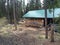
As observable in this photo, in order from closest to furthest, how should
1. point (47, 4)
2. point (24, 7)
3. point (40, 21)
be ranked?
point (47, 4) < point (40, 21) < point (24, 7)

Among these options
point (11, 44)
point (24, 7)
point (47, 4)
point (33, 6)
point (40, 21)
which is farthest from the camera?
point (24, 7)

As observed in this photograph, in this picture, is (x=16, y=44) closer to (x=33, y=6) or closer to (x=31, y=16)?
(x=31, y=16)

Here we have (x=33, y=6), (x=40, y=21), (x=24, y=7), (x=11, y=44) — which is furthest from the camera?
(x=24, y=7)

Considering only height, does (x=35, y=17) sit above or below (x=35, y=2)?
below

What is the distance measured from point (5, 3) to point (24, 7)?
19.4ft

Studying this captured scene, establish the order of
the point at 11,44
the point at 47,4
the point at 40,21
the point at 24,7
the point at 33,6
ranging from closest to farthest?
the point at 11,44 → the point at 47,4 → the point at 40,21 → the point at 33,6 → the point at 24,7

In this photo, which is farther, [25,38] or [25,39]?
[25,38]

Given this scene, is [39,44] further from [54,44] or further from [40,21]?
[40,21]

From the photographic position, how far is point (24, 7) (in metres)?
45.9

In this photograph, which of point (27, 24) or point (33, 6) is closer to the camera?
point (27, 24)

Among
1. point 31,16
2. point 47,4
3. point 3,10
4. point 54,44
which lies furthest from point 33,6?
point 54,44

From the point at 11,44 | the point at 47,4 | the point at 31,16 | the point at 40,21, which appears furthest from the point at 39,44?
the point at 31,16

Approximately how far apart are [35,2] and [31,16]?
51.7 feet

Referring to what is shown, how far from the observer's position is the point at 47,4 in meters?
16.3
